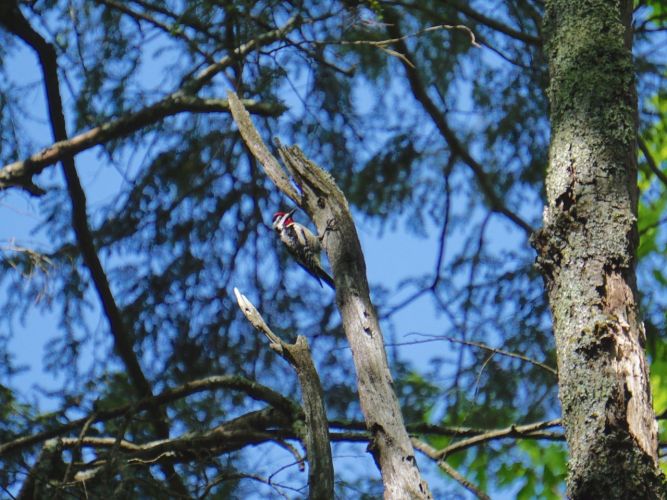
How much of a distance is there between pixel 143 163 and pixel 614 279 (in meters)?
3.79

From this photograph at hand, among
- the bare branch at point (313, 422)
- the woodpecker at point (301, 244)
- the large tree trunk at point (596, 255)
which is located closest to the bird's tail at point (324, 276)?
the woodpecker at point (301, 244)

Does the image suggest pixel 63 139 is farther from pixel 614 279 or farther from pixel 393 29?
pixel 614 279

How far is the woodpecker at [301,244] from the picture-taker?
18.1 feet

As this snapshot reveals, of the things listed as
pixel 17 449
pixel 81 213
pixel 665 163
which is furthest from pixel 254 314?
pixel 665 163

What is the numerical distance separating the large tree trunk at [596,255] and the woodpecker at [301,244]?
235 centimetres

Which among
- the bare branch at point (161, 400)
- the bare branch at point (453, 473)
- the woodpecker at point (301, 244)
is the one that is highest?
the woodpecker at point (301, 244)

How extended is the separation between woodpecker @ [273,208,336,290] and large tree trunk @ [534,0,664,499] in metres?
2.35

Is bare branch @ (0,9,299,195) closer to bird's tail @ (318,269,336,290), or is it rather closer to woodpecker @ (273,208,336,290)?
woodpecker @ (273,208,336,290)

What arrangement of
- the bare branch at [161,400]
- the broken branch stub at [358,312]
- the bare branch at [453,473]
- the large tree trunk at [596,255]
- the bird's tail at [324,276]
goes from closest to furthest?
the large tree trunk at [596,255], the broken branch stub at [358,312], the bare branch at [453,473], the bare branch at [161,400], the bird's tail at [324,276]

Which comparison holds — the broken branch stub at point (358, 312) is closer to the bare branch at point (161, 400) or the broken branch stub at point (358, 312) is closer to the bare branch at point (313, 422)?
the bare branch at point (313, 422)

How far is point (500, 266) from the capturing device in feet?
20.8

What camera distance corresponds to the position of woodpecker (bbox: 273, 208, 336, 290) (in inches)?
217

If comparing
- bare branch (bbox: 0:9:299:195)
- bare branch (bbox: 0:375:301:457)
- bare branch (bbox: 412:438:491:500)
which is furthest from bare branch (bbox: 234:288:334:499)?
bare branch (bbox: 0:9:299:195)

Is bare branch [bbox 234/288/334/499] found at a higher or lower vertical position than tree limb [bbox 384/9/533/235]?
lower
